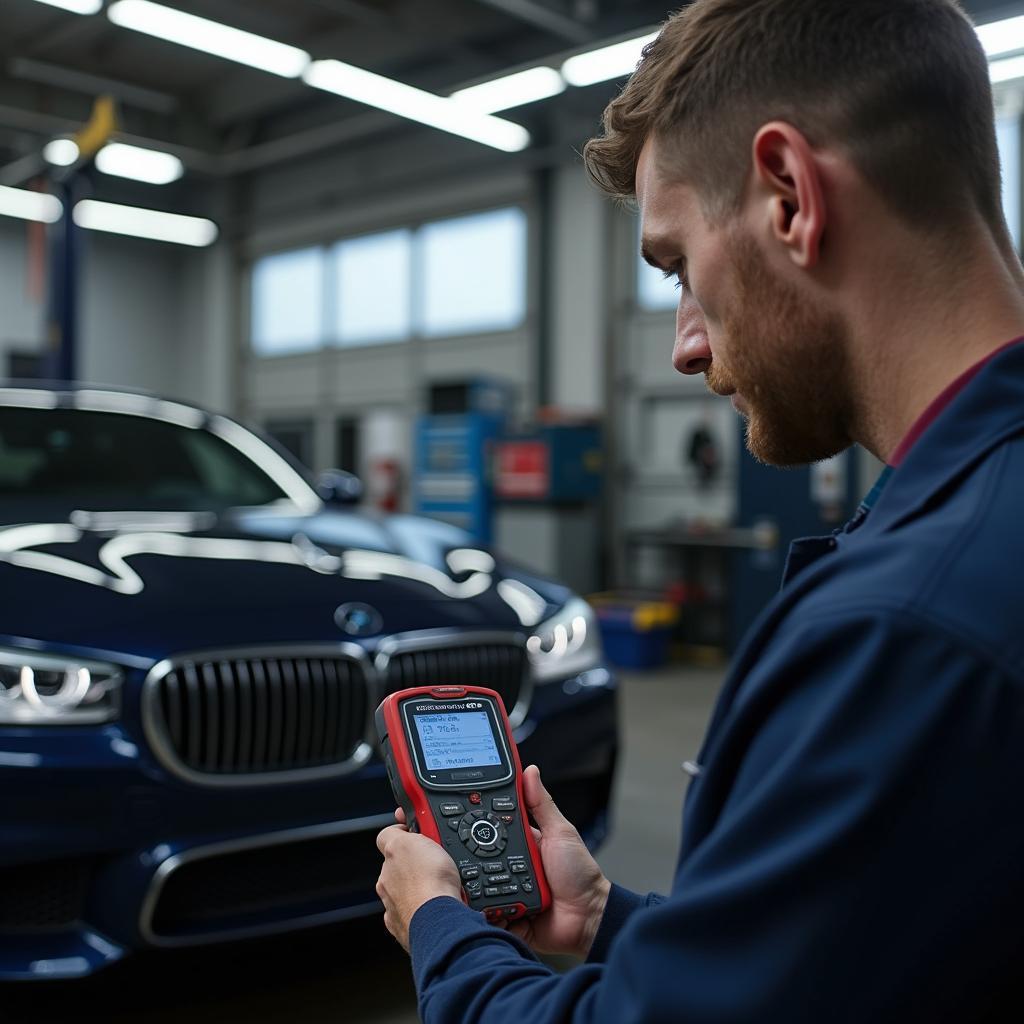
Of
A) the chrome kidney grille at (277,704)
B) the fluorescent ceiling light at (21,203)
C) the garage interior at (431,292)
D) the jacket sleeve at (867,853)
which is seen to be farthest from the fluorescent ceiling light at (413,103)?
the jacket sleeve at (867,853)

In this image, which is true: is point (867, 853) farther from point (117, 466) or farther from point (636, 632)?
point (636, 632)

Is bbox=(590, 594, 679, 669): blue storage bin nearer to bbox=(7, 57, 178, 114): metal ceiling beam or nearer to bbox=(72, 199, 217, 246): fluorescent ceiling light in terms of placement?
bbox=(7, 57, 178, 114): metal ceiling beam

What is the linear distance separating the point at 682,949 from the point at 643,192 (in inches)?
21.3

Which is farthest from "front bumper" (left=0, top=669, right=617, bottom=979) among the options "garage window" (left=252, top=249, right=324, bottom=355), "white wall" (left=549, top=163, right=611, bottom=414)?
"garage window" (left=252, top=249, right=324, bottom=355)

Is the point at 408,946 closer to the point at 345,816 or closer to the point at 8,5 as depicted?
the point at 345,816

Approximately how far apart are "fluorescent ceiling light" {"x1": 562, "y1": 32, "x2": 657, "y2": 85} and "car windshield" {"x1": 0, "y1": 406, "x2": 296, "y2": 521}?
4174 millimetres

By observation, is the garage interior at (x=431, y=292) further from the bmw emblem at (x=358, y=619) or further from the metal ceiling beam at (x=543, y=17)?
the bmw emblem at (x=358, y=619)

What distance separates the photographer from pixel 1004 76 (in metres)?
5.29

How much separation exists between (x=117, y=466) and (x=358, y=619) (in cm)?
106

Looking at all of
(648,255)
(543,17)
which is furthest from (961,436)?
(543,17)

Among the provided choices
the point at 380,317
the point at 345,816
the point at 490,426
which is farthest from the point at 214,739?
the point at 380,317

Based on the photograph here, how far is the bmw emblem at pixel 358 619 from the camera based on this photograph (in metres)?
1.93

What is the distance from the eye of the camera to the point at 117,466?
8.77 feet

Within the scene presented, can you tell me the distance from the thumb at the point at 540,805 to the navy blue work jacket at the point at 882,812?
1.54ft
